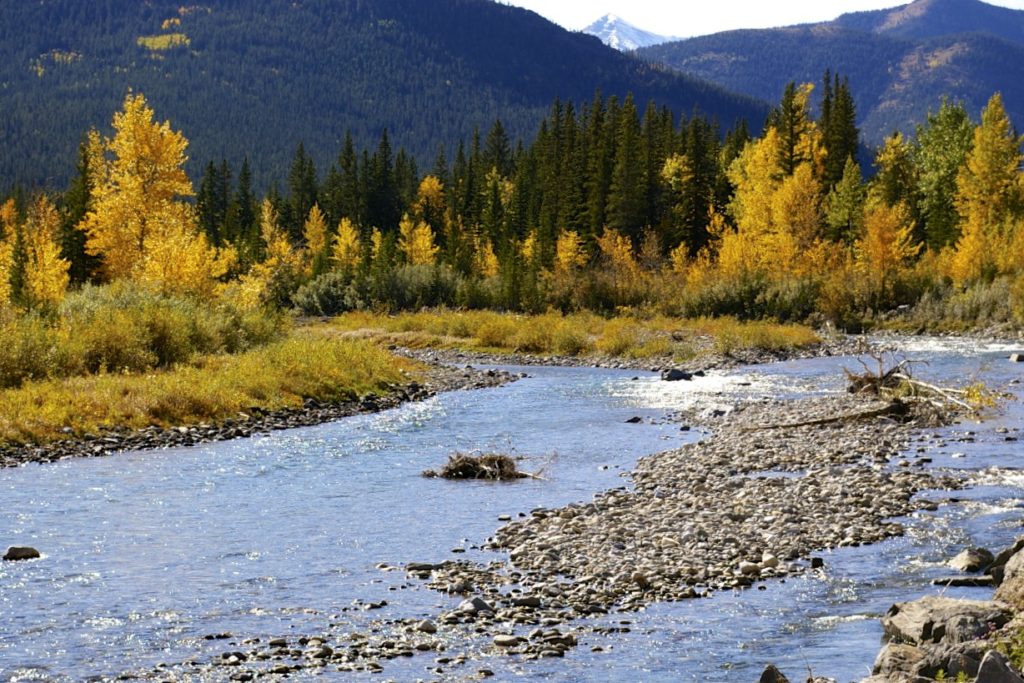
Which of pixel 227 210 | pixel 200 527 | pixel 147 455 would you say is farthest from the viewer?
pixel 227 210

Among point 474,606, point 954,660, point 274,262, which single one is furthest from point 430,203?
point 954,660

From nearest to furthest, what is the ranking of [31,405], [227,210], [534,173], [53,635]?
[53,635]
[31,405]
[534,173]
[227,210]

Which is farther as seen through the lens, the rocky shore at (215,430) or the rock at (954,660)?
the rocky shore at (215,430)

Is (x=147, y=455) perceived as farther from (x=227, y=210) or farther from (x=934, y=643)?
(x=227, y=210)

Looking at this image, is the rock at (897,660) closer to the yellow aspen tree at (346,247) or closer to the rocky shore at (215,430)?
the rocky shore at (215,430)

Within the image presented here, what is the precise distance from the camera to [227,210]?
13062cm

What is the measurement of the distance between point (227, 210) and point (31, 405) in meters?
111

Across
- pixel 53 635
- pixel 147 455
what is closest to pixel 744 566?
pixel 53 635

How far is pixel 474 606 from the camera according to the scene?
11352mm

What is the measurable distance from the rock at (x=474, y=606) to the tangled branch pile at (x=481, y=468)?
8.22 metres

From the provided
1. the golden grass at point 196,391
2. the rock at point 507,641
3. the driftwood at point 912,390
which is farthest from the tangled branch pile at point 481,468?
the driftwood at point 912,390

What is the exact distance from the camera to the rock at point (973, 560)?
12289 millimetres

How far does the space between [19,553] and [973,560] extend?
11909 mm

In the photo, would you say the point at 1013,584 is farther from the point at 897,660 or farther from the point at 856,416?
the point at 856,416
